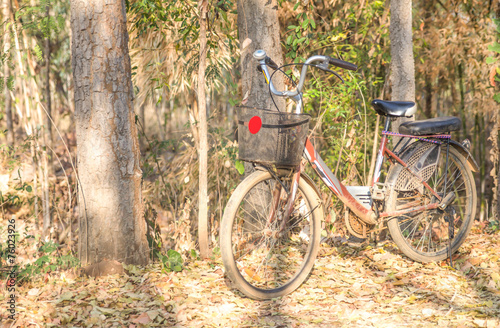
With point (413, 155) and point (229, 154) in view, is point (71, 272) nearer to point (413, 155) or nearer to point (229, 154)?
point (229, 154)

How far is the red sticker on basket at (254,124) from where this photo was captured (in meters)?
2.78

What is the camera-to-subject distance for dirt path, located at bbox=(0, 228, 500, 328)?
2809 mm

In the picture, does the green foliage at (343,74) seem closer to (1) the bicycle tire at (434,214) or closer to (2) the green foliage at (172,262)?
(1) the bicycle tire at (434,214)

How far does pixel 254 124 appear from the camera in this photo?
9.14 feet

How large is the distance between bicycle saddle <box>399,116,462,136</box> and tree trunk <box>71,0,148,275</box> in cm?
208

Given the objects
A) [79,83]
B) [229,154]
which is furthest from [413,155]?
[79,83]

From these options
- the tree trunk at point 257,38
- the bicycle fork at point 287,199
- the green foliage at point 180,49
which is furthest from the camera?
the green foliage at point 180,49

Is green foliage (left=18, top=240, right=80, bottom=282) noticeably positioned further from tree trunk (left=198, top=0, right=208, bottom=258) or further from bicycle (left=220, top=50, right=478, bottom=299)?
bicycle (left=220, top=50, right=478, bottom=299)

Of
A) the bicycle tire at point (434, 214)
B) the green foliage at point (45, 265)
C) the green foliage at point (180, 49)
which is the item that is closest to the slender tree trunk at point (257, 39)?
the green foliage at point (180, 49)

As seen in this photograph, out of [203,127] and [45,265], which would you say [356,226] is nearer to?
[203,127]

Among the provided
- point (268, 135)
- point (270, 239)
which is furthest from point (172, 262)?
point (268, 135)

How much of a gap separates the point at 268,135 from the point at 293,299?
1160 millimetres

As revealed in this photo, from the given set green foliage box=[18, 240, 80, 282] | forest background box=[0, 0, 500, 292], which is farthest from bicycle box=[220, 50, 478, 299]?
green foliage box=[18, 240, 80, 282]

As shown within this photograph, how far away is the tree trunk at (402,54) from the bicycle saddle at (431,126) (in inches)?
35.2
